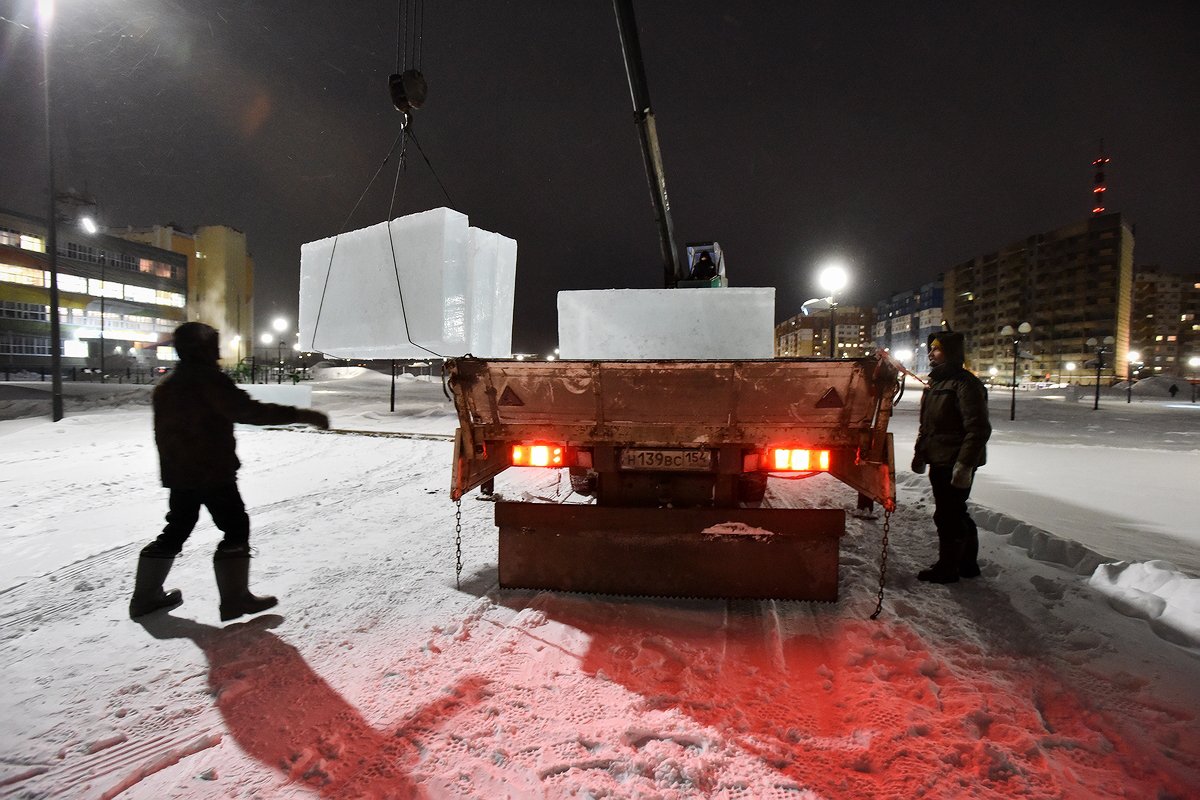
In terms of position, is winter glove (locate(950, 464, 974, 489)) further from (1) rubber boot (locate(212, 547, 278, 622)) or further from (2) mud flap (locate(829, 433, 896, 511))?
(1) rubber boot (locate(212, 547, 278, 622))

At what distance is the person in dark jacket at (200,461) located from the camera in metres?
3.24

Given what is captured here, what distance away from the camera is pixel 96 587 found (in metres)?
3.81

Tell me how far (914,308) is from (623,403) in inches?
5692

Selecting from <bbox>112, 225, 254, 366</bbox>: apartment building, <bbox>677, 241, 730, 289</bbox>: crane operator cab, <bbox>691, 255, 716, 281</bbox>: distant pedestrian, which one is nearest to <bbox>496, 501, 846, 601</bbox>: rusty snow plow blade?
<bbox>677, 241, 730, 289</bbox>: crane operator cab

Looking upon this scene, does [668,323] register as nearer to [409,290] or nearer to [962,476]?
[409,290]

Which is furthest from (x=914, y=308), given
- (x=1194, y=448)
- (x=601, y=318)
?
(x=601, y=318)

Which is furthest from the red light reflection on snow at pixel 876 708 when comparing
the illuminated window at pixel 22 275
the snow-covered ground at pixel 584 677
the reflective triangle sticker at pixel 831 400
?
the illuminated window at pixel 22 275

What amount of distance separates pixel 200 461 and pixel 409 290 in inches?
69.8

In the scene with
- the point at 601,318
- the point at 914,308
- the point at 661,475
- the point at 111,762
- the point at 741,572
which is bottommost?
the point at 111,762

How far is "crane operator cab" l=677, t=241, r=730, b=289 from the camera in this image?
6.92m

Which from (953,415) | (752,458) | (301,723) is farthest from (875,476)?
(301,723)

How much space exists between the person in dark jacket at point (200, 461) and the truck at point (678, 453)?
1.43 m

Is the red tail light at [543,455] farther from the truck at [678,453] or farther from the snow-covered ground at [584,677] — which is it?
the snow-covered ground at [584,677]

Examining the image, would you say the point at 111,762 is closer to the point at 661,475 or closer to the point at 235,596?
the point at 235,596
